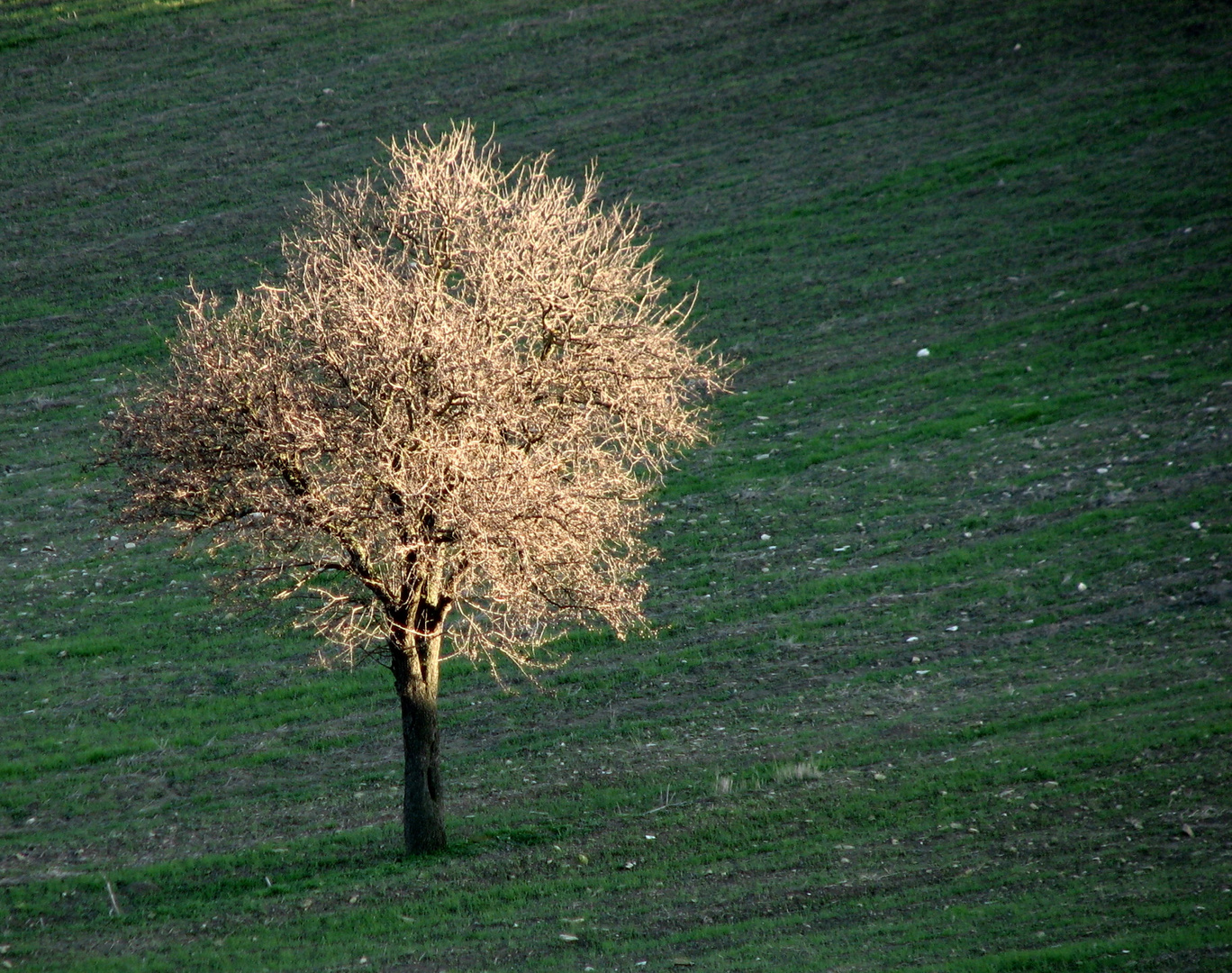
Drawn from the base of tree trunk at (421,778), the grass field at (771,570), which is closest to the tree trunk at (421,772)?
the base of tree trunk at (421,778)

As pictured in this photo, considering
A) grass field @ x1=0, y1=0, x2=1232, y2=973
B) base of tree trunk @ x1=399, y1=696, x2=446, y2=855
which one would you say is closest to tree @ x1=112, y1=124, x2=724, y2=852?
base of tree trunk @ x1=399, y1=696, x2=446, y2=855

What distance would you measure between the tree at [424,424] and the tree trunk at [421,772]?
29 millimetres

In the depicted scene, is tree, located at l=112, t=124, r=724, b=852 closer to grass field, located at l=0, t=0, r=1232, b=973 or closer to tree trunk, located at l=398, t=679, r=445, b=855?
tree trunk, located at l=398, t=679, r=445, b=855

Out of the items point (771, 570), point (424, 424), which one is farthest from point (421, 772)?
point (771, 570)

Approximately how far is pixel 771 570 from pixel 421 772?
1158 cm

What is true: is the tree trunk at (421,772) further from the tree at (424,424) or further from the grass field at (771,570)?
the grass field at (771,570)

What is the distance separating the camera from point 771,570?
26.4m

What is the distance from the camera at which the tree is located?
1476cm

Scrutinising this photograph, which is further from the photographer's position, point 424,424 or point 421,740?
point 421,740

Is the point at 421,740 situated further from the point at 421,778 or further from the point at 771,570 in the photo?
the point at 771,570

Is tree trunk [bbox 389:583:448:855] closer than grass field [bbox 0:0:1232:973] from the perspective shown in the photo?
No

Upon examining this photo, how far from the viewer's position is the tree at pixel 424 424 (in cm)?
1476

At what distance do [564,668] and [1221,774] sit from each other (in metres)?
12.1

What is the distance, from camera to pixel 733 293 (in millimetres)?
41000
